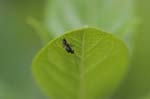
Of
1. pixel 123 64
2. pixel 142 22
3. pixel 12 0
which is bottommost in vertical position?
pixel 123 64

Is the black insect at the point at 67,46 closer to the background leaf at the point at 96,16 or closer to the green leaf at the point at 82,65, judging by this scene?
the green leaf at the point at 82,65

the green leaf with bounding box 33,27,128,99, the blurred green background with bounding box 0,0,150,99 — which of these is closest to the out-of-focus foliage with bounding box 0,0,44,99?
the blurred green background with bounding box 0,0,150,99

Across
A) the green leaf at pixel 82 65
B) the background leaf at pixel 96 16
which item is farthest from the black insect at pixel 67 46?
the background leaf at pixel 96 16

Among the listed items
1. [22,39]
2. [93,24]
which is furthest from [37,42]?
[93,24]

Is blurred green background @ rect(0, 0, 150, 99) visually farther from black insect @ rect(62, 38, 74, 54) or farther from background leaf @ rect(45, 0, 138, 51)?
black insect @ rect(62, 38, 74, 54)

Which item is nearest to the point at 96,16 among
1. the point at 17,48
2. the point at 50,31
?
the point at 50,31

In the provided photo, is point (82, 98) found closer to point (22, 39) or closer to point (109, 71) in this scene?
point (109, 71)

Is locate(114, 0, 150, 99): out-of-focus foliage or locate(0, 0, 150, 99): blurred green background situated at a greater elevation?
locate(0, 0, 150, 99): blurred green background
